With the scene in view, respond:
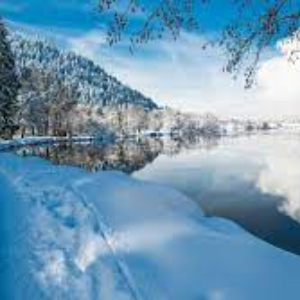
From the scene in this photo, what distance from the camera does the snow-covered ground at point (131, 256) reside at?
8.60 m

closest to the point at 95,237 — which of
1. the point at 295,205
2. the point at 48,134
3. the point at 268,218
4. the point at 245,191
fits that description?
the point at 268,218

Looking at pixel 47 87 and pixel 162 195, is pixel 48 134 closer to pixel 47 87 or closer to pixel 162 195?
pixel 47 87

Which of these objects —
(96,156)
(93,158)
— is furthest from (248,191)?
(96,156)

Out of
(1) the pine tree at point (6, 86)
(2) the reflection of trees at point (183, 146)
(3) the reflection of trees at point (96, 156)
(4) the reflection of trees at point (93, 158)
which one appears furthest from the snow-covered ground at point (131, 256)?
(2) the reflection of trees at point (183, 146)

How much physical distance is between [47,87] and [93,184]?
90680 millimetres

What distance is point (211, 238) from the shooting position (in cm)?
1095

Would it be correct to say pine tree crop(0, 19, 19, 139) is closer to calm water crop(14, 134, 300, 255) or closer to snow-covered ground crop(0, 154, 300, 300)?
calm water crop(14, 134, 300, 255)

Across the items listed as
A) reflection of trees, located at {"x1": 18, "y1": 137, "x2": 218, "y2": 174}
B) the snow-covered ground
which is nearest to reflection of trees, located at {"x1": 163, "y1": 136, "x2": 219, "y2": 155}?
reflection of trees, located at {"x1": 18, "y1": 137, "x2": 218, "y2": 174}

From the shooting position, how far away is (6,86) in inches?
2702

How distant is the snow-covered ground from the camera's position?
28.2 feet

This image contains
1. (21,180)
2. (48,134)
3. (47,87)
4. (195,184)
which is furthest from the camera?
(48,134)

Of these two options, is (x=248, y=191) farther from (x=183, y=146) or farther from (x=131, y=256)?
(x=183, y=146)

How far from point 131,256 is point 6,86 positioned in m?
60.8

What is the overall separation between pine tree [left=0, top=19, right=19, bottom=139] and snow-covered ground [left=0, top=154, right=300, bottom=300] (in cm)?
5345
